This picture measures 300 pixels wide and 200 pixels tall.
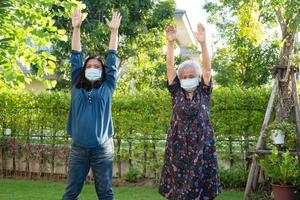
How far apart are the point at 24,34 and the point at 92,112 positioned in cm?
92

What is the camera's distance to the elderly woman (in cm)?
395

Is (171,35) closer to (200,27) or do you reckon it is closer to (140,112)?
(200,27)

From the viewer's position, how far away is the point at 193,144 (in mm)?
3957

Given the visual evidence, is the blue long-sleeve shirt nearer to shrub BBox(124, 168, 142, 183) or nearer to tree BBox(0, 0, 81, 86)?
tree BBox(0, 0, 81, 86)

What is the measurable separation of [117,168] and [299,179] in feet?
11.7

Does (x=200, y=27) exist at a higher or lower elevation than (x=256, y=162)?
higher

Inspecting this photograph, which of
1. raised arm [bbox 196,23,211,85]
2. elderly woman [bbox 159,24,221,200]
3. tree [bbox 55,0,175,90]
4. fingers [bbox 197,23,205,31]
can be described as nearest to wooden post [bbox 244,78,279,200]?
elderly woman [bbox 159,24,221,200]

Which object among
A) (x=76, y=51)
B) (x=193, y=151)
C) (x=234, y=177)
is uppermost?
(x=76, y=51)

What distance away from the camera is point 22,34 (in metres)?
4.20

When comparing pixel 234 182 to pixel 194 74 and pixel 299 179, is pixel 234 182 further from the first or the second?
pixel 194 74

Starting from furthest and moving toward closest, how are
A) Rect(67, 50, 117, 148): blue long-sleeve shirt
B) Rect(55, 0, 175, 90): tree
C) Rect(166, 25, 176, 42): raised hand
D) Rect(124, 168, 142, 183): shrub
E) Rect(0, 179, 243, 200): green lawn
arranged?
Rect(55, 0, 175, 90): tree, Rect(124, 168, 142, 183): shrub, Rect(0, 179, 243, 200): green lawn, Rect(166, 25, 176, 42): raised hand, Rect(67, 50, 117, 148): blue long-sleeve shirt

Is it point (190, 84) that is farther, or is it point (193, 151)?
point (190, 84)

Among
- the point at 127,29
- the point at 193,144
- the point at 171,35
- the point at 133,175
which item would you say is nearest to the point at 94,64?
the point at 171,35

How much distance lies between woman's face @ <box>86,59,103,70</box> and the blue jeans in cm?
68
